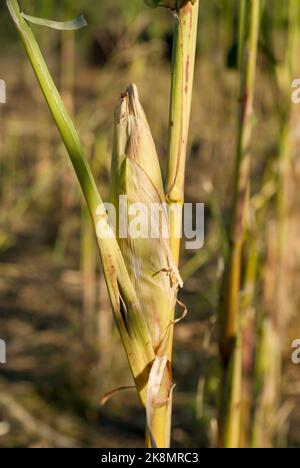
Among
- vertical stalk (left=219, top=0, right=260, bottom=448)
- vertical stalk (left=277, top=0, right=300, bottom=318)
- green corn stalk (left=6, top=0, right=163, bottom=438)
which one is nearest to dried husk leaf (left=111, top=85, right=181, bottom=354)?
green corn stalk (left=6, top=0, right=163, bottom=438)

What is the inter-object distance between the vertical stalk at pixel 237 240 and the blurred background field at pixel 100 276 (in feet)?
0.22

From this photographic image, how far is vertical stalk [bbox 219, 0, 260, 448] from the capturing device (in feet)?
2.12

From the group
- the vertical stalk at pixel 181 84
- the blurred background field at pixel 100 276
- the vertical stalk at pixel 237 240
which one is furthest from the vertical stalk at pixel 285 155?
the vertical stalk at pixel 181 84

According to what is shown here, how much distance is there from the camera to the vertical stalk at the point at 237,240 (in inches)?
25.5

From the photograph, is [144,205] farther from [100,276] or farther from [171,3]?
[100,276]

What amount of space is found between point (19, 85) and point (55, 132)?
4.12 feet

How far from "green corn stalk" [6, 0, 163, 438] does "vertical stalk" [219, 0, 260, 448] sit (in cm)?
21

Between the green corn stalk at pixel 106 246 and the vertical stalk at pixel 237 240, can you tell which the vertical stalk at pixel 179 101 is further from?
the vertical stalk at pixel 237 240

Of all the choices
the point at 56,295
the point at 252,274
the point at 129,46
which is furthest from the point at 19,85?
the point at 252,274

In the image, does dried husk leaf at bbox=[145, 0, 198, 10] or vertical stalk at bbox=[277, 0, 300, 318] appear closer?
dried husk leaf at bbox=[145, 0, 198, 10]

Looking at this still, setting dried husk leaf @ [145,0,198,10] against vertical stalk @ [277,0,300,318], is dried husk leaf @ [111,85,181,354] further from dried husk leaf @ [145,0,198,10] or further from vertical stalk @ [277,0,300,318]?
vertical stalk @ [277,0,300,318]

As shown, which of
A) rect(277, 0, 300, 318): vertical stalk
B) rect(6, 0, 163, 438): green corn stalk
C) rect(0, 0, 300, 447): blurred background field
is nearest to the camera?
rect(6, 0, 163, 438): green corn stalk
